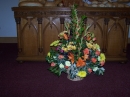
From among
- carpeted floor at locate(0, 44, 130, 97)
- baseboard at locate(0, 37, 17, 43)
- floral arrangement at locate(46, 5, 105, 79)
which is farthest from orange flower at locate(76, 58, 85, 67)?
baseboard at locate(0, 37, 17, 43)

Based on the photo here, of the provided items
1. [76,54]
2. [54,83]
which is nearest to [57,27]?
[76,54]

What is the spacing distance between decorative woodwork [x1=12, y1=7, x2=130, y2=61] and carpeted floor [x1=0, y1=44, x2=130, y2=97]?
0.22 m

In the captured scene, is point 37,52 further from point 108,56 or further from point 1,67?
point 108,56

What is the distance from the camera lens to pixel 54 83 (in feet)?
6.17

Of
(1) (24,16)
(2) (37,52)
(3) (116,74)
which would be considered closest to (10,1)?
(1) (24,16)

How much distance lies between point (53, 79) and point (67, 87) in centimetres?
27

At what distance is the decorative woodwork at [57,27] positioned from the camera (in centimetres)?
236

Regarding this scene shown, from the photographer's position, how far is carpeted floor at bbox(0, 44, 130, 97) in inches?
65.7

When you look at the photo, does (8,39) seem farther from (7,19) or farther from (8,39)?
(7,19)

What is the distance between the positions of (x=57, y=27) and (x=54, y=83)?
0.93 metres

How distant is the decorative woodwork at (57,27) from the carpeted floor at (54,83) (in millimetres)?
224

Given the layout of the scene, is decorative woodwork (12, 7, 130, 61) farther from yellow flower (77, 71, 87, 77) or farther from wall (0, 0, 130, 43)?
wall (0, 0, 130, 43)

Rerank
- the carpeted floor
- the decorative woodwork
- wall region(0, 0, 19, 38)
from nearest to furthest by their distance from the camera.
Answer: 1. the carpeted floor
2. the decorative woodwork
3. wall region(0, 0, 19, 38)

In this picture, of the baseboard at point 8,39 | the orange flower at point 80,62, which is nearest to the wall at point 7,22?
the baseboard at point 8,39
